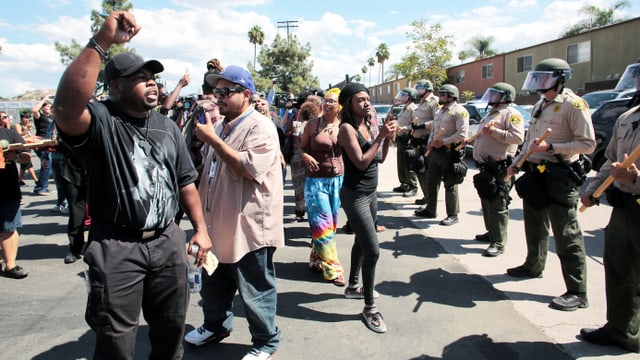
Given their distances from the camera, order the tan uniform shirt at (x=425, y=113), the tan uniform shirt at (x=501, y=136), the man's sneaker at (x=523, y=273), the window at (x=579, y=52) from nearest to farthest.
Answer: the man's sneaker at (x=523, y=273)
the tan uniform shirt at (x=501, y=136)
the tan uniform shirt at (x=425, y=113)
the window at (x=579, y=52)

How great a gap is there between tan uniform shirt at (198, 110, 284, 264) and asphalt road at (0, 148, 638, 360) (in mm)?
916

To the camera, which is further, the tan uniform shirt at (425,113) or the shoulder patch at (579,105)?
the tan uniform shirt at (425,113)

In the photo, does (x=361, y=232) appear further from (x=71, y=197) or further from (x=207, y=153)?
(x=71, y=197)

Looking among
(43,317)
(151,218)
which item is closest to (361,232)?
(151,218)

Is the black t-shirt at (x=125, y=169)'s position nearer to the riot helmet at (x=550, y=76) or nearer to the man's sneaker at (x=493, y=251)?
the riot helmet at (x=550, y=76)

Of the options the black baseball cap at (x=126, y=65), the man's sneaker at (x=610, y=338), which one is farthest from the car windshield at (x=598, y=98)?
the black baseball cap at (x=126, y=65)

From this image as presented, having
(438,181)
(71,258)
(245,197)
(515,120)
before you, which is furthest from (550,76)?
(71,258)

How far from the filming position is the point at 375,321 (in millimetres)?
3596

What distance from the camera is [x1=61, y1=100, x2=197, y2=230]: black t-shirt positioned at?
206cm

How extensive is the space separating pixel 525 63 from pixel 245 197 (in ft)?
97.7

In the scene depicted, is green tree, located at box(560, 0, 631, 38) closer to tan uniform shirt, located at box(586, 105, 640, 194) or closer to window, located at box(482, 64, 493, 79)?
window, located at box(482, 64, 493, 79)

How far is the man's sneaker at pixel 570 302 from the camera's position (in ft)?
12.5

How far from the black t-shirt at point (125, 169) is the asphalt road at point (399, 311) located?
4.95 ft

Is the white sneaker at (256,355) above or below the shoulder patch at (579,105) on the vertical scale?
below
